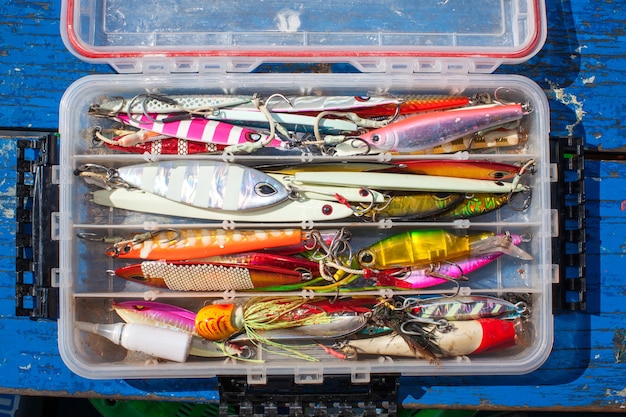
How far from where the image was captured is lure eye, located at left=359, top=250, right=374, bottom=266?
1686 mm

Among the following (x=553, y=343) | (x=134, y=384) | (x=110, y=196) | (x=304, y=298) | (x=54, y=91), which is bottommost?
(x=134, y=384)

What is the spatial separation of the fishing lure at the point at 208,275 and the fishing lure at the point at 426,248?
214mm

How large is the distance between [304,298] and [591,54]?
1056 mm

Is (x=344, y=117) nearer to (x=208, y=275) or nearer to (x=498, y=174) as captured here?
(x=498, y=174)

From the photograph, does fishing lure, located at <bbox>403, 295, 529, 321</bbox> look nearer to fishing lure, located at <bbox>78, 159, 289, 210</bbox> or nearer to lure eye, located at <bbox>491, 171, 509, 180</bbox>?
lure eye, located at <bbox>491, 171, 509, 180</bbox>

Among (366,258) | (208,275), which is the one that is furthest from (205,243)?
(366,258)

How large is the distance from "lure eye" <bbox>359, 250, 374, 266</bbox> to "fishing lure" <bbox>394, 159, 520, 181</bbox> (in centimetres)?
23

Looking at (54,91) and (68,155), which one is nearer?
(68,155)

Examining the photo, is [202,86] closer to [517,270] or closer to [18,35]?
[18,35]

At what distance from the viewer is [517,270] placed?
1757mm

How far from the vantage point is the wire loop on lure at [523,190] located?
1.67 m

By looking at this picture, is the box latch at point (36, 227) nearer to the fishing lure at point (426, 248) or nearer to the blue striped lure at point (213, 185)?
the blue striped lure at point (213, 185)

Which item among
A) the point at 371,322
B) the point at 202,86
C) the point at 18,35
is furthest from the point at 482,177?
the point at 18,35

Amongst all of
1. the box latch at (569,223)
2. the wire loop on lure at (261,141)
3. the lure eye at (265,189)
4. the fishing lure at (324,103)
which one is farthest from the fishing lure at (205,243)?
the box latch at (569,223)
